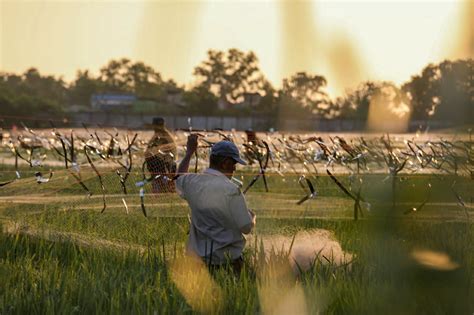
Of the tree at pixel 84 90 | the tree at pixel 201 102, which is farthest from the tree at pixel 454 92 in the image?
Answer: the tree at pixel 84 90

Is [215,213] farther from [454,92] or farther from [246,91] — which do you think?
[246,91]

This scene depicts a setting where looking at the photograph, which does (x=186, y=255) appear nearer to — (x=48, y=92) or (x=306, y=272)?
(x=306, y=272)

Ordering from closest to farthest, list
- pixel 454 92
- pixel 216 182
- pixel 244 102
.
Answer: pixel 454 92 → pixel 216 182 → pixel 244 102

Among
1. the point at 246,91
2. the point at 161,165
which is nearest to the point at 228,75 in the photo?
the point at 246,91

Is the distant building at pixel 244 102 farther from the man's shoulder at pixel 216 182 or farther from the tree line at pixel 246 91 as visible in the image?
the man's shoulder at pixel 216 182

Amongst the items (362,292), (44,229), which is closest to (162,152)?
(44,229)

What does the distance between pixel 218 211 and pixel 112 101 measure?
4183 inches

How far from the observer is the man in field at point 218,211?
502cm

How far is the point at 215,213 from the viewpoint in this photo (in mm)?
5184

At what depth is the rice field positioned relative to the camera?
1.32 metres

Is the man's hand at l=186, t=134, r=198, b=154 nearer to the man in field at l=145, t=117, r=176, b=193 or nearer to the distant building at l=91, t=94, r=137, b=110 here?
the man in field at l=145, t=117, r=176, b=193

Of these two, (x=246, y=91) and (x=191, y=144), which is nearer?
(x=191, y=144)

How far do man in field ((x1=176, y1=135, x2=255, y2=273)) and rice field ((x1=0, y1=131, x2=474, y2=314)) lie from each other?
172 mm

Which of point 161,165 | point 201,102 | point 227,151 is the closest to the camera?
point 227,151
